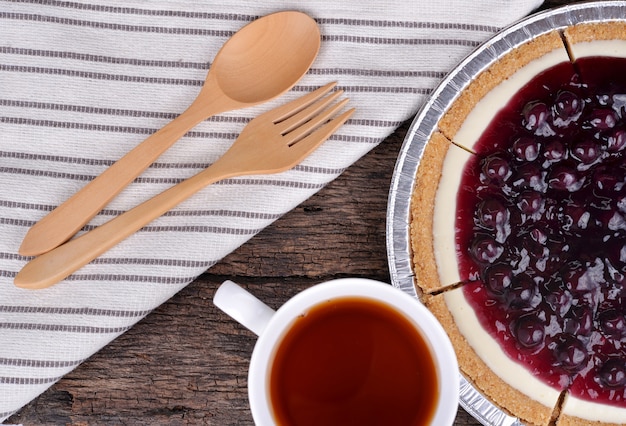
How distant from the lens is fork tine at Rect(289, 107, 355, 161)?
0.99m

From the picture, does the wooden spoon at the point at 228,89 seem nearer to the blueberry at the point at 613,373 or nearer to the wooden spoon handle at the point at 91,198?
the wooden spoon handle at the point at 91,198

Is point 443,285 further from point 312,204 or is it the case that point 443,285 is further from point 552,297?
point 312,204

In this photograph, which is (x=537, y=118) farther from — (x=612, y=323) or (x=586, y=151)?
(x=612, y=323)

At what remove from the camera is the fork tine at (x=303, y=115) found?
39.3 inches

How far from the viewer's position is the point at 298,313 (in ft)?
2.94

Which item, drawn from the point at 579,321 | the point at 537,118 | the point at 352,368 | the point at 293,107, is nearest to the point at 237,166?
the point at 293,107

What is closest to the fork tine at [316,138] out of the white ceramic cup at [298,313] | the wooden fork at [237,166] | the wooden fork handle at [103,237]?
the wooden fork at [237,166]

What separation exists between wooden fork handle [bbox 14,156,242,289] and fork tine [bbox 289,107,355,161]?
4.0 inches

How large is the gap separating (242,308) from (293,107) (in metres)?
0.34

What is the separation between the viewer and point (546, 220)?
96 cm

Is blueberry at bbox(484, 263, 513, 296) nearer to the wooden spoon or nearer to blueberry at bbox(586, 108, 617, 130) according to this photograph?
blueberry at bbox(586, 108, 617, 130)

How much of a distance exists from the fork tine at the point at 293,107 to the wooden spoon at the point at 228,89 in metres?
0.03

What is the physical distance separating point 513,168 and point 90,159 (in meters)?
0.70

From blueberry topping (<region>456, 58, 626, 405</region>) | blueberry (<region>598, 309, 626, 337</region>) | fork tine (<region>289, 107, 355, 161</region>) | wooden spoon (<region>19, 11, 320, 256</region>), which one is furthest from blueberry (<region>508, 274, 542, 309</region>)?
wooden spoon (<region>19, 11, 320, 256</region>)
